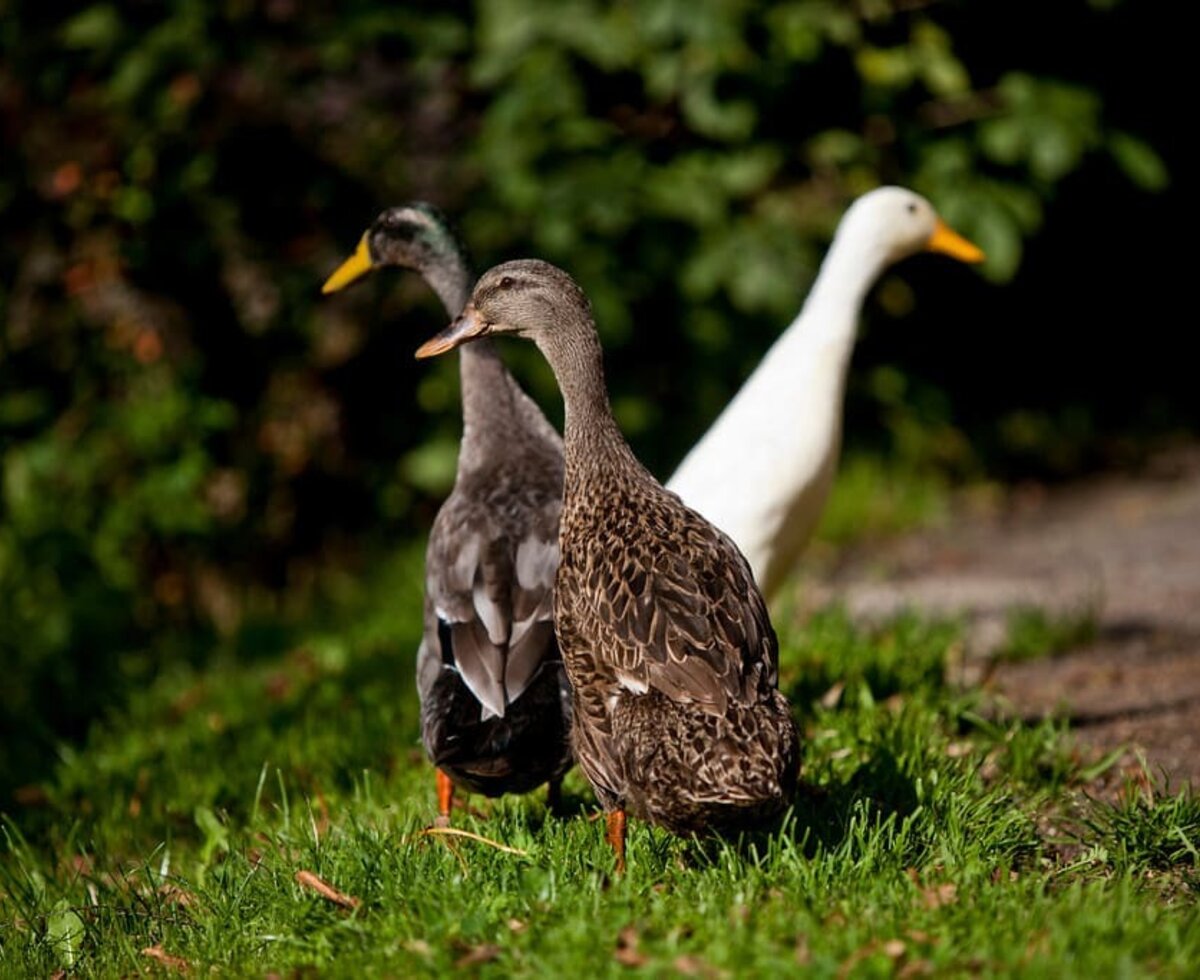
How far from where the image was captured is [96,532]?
684 cm

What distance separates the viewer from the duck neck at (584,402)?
336 centimetres

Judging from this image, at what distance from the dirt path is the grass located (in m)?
0.44

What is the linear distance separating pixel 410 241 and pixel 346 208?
2.20 meters

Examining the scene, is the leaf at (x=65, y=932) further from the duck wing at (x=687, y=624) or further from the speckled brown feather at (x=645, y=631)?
the duck wing at (x=687, y=624)

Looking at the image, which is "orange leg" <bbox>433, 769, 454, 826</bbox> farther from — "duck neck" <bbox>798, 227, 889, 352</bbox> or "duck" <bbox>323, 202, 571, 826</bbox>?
"duck neck" <bbox>798, 227, 889, 352</bbox>

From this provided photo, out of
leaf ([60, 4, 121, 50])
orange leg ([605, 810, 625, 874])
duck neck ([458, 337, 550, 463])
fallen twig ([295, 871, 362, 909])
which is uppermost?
leaf ([60, 4, 121, 50])

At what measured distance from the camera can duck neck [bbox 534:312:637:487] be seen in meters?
3.36

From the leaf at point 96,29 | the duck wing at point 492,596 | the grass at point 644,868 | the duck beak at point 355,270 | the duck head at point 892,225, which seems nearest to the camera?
the grass at point 644,868


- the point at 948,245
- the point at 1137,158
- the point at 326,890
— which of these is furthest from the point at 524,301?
the point at 1137,158

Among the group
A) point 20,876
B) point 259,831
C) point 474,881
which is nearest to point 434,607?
point 259,831

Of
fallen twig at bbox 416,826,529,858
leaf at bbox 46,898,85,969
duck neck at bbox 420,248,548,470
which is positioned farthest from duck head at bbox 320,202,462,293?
leaf at bbox 46,898,85,969

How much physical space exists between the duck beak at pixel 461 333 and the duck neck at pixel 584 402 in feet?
0.56

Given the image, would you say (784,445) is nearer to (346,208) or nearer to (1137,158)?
(346,208)

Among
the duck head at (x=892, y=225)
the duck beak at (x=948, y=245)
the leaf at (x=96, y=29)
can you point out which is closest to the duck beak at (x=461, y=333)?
the duck head at (x=892, y=225)
